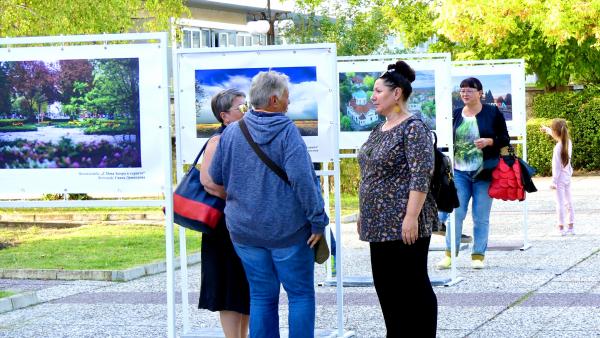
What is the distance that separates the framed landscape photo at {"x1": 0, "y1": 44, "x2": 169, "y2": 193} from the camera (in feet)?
25.0

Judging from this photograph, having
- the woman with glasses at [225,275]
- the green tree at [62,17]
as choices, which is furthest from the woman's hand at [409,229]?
the green tree at [62,17]

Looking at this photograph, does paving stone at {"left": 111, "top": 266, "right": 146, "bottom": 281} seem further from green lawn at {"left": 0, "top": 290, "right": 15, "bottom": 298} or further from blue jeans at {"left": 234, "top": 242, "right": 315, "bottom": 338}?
blue jeans at {"left": 234, "top": 242, "right": 315, "bottom": 338}

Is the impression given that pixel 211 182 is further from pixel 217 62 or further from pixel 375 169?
pixel 217 62

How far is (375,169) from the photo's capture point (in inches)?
278

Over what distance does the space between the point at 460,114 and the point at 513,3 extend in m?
18.7

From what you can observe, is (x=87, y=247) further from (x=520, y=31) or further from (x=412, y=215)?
(x=520, y=31)

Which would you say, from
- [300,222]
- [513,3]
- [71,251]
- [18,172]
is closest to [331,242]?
[18,172]

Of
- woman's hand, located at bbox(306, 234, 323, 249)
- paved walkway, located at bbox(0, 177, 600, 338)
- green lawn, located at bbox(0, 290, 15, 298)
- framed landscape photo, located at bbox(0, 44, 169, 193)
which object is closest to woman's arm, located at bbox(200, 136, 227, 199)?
framed landscape photo, located at bbox(0, 44, 169, 193)

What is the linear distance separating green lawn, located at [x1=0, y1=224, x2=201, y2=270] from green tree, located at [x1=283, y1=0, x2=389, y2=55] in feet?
45.8

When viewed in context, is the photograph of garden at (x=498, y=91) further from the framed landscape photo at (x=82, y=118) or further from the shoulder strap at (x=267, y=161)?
the shoulder strap at (x=267, y=161)

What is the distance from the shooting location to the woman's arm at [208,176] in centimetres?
717

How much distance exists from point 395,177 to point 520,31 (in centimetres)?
2694

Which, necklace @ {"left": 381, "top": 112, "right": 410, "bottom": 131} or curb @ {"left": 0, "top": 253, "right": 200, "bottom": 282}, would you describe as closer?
necklace @ {"left": 381, "top": 112, "right": 410, "bottom": 131}

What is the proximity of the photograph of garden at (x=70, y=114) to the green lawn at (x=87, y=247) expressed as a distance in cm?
522
